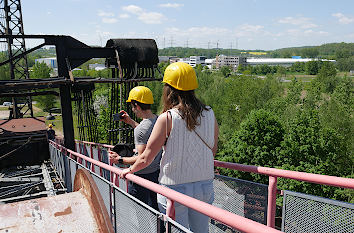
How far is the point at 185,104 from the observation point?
2338 millimetres

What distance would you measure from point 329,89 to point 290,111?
32874 millimetres

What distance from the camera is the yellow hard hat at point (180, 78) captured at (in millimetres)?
2346

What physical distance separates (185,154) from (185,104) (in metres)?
0.39

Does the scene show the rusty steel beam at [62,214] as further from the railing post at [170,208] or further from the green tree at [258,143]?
the green tree at [258,143]

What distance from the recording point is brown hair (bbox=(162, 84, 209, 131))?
2303mm

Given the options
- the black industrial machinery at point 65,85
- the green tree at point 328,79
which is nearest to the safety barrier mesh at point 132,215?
the black industrial machinery at point 65,85

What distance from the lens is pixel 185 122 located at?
2.31m

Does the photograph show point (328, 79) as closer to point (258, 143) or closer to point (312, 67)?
point (258, 143)

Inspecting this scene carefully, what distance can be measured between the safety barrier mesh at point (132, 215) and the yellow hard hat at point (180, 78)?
3.12 feet

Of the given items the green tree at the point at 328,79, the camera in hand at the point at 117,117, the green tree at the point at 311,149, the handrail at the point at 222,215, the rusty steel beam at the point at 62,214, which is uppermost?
the camera in hand at the point at 117,117

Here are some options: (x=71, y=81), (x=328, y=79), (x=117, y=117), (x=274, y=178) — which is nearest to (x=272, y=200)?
(x=274, y=178)

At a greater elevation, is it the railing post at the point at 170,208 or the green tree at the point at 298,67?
the railing post at the point at 170,208

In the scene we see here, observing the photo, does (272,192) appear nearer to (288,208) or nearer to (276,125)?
(288,208)

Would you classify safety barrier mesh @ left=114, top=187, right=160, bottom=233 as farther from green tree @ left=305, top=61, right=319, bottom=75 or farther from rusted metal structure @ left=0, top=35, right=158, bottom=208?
green tree @ left=305, top=61, right=319, bottom=75
